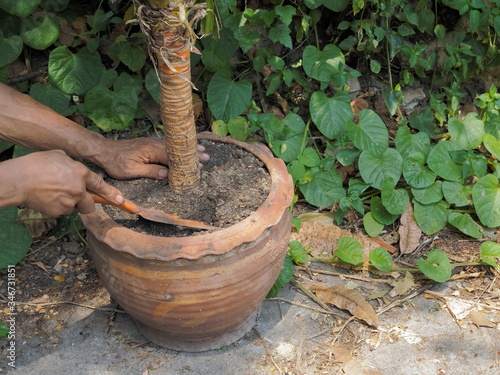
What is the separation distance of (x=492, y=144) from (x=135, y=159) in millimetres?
1620

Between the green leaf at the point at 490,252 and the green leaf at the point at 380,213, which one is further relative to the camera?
the green leaf at the point at 380,213

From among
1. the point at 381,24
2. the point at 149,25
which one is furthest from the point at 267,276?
the point at 381,24

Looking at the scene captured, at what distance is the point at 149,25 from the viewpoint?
1718 millimetres

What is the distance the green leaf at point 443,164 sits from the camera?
2707 mm

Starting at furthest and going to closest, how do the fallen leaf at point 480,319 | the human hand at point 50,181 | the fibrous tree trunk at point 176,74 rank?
the fallen leaf at point 480,319, the fibrous tree trunk at point 176,74, the human hand at point 50,181

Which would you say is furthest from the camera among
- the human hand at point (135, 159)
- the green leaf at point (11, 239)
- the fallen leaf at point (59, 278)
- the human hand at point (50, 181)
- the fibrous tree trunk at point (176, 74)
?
the fallen leaf at point (59, 278)

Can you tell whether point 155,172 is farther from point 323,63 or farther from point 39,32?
point 323,63

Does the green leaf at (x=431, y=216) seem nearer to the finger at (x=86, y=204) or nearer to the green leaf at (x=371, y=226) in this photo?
the green leaf at (x=371, y=226)

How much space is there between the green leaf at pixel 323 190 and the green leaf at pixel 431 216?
13.5 inches

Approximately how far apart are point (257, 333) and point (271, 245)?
0.49 metres

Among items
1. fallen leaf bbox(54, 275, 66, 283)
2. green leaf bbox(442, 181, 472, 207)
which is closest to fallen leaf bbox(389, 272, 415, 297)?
green leaf bbox(442, 181, 472, 207)

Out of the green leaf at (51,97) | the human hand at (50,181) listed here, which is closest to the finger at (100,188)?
the human hand at (50,181)

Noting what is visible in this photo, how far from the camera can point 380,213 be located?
2.72 metres

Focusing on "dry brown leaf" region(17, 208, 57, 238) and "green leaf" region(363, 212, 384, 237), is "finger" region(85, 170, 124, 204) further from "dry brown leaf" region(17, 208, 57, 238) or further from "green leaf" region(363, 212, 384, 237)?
"green leaf" region(363, 212, 384, 237)
